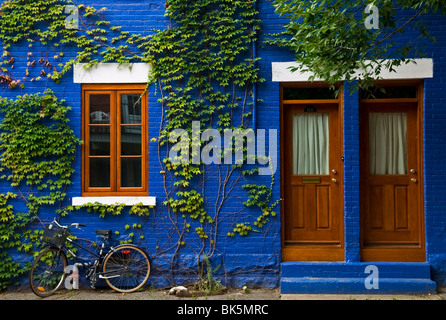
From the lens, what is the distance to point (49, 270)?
7.37 metres

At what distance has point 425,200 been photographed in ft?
24.6

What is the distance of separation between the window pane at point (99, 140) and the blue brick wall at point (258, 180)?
0.24 metres

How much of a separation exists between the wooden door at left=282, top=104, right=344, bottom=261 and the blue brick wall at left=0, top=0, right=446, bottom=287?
22 centimetres

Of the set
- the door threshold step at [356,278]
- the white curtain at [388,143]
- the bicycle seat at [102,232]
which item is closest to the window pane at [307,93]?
the white curtain at [388,143]

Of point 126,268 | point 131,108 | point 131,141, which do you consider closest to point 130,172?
point 131,141

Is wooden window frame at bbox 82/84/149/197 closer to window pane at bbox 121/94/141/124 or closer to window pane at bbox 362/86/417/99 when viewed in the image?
window pane at bbox 121/94/141/124

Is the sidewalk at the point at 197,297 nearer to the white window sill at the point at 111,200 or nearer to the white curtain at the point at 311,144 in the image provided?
the white window sill at the point at 111,200

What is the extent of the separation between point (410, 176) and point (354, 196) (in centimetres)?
97

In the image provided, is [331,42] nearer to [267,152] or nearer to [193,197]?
[267,152]

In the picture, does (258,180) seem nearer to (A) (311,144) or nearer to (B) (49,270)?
(A) (311,144)

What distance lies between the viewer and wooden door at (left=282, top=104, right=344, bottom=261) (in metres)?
7.67

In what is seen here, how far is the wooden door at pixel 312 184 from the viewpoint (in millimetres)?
7668

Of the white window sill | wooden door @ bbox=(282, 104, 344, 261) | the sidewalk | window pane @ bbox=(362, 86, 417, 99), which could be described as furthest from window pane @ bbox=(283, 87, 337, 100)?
the sidewalk
